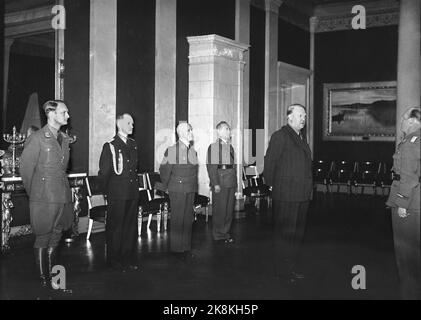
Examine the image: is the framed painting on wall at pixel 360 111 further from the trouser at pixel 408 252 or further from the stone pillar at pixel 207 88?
the trouser at pixel 408 252

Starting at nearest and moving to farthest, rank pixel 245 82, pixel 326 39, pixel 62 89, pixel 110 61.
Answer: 1. pixel 62 89
2. pixel 110 61
3. pixel 245 82
4. pixel 326 39

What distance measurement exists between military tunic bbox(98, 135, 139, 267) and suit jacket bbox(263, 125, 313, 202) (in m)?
1.33

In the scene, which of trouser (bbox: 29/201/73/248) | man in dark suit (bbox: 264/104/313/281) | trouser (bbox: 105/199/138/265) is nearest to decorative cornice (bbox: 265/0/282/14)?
man in dark suit (bbox: 264/104/313/281)

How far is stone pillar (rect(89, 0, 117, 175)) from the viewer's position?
695 centimetres

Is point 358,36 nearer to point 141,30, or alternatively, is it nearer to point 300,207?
point 141,30

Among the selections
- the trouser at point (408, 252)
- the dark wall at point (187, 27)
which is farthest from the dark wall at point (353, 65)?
the trouser at point (408, 252)

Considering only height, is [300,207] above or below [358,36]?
below

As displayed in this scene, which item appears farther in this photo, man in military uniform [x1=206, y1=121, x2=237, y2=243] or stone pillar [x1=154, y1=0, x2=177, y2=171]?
stone pillar [x1=154, y1=0, x2=177, y2=171]

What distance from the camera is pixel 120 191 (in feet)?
16.3

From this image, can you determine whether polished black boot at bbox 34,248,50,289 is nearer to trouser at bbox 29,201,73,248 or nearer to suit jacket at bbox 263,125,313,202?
trouser at bbox 29,201,73,248

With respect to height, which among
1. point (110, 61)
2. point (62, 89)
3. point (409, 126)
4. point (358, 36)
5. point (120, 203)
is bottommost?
point (120, 203)

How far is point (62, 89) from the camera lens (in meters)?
6.71
